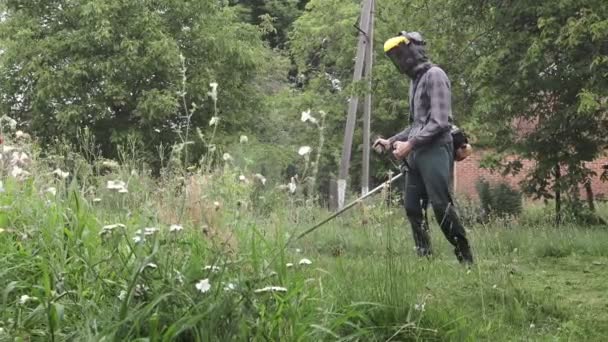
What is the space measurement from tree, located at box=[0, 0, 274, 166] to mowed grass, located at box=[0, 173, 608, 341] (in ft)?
61.0

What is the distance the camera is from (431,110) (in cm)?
517

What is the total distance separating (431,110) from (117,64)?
19562mm

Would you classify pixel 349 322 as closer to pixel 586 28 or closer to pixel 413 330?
pixel 413 330

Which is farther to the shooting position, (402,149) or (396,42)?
(396,42)

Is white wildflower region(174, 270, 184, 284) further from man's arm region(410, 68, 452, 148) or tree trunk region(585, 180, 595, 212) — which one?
tree trunk region(585, 180, 595, 212)

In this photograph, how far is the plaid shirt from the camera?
16.7 ft

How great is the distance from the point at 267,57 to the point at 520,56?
16.7 meters

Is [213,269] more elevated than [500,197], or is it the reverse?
[213,269]

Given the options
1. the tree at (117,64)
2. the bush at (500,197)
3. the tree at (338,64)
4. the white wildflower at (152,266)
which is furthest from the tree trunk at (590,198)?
the white wildflower at (152,266)

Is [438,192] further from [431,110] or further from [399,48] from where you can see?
[399,48]

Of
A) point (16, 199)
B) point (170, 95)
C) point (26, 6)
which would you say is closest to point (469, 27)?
point (16, 199)

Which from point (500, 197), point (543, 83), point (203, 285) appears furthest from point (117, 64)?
point (203, 285)

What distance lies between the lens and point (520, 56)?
40.4ft

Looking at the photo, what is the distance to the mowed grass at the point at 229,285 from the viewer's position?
282 cm
